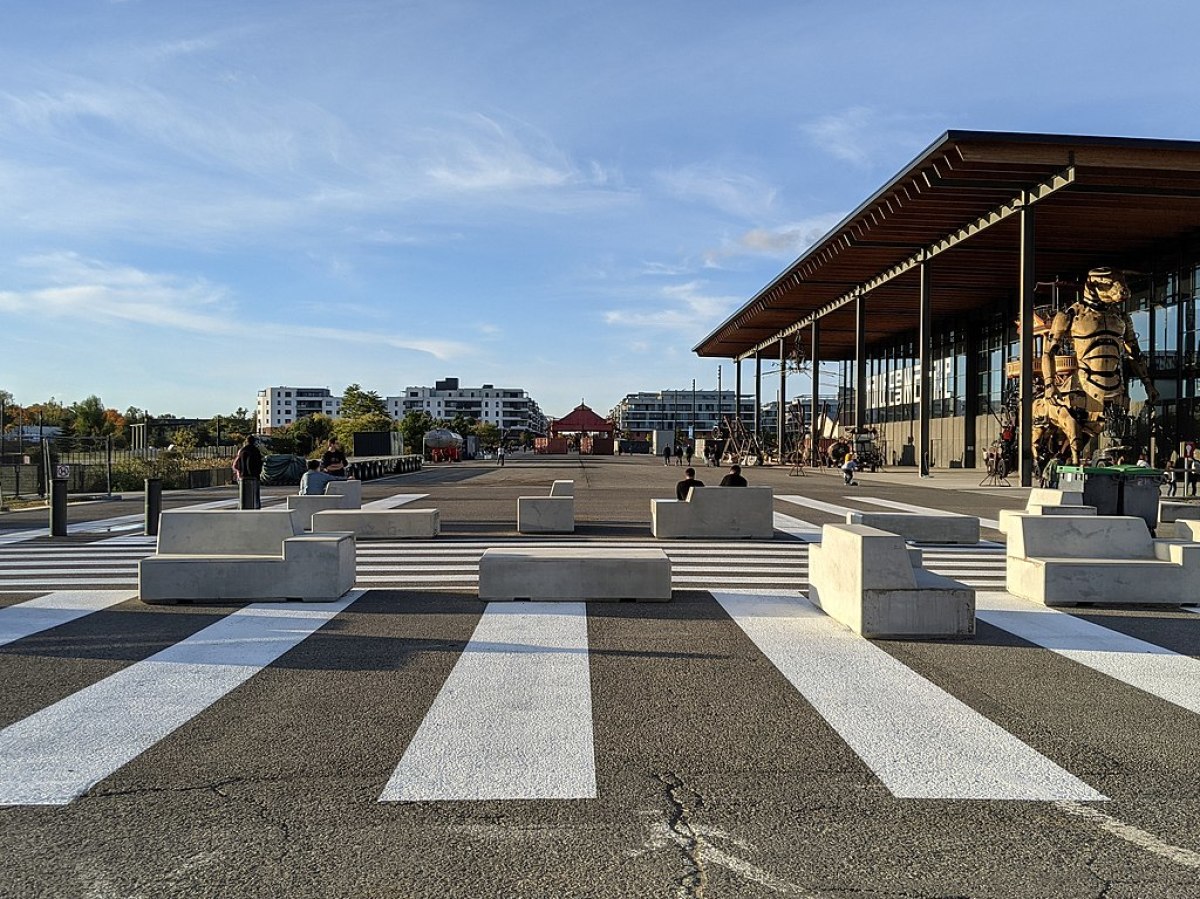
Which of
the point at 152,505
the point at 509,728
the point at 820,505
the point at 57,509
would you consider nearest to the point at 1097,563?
the point at 509,728

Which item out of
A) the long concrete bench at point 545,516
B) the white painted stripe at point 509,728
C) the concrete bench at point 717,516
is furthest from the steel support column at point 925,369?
the white painted stripe at point 509,728

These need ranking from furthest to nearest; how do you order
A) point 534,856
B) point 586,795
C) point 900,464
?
point 900,464, point 586,795, point 534,856

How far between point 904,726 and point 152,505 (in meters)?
15.4

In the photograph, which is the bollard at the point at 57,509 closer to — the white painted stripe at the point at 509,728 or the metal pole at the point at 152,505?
the metal pole at the point at 152,505

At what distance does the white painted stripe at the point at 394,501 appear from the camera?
25.3m

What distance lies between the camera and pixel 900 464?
6756 cm

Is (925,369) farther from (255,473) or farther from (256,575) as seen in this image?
(256,575)

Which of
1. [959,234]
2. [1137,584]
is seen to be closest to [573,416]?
[959,234]

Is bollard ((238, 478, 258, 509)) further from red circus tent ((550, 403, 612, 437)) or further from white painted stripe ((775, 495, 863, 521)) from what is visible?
red circus tent ((550, 403, 612, 437))

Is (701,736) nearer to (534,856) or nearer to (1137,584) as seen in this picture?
(534,856)

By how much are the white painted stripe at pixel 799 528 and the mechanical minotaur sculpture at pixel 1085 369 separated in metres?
19.5

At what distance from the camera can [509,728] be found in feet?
19.1

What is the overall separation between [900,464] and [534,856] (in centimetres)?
6669

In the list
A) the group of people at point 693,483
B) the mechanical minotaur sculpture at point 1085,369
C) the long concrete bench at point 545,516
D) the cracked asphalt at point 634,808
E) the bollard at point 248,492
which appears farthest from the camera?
the mechanical minotaur sculpture at point 1085,369
